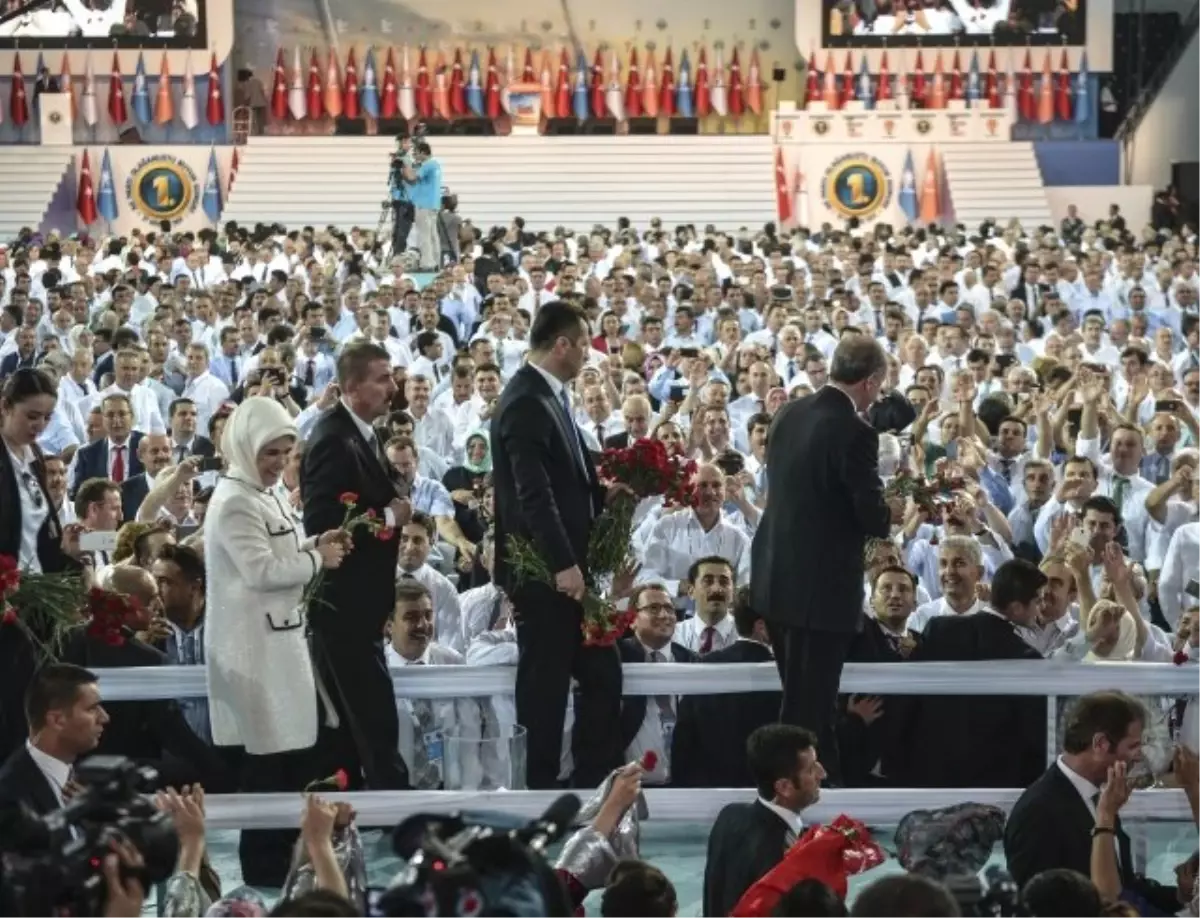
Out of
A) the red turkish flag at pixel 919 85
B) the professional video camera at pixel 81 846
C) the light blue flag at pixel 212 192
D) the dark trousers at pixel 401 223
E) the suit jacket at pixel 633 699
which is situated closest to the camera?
the professional video camera at pixel 81 846

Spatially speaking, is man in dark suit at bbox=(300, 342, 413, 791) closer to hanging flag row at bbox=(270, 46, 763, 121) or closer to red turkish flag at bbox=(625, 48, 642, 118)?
hanging flag row at bbox=(270, 46, 763, 121)

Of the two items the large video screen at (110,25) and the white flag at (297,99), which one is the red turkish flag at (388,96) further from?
the large video screen at (110,25)

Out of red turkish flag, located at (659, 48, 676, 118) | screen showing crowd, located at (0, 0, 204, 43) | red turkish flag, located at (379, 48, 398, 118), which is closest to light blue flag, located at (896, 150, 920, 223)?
red turkish flag, located at (659, 48, 676, 118)

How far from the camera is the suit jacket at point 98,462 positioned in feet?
41.5

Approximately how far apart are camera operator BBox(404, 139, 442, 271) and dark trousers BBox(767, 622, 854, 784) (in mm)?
16819

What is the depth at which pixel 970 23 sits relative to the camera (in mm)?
35875

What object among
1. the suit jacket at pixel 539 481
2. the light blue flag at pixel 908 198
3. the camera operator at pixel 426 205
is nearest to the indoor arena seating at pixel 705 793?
the suit jacket at pixel 539 481

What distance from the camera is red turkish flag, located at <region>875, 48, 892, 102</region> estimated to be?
35375mm

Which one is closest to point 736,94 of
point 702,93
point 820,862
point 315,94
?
point 702,93

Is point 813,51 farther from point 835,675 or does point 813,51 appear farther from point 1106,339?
point 835,675

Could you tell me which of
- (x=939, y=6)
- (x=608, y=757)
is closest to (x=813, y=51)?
(x=939, y=6)

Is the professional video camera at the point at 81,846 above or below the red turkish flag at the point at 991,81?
below

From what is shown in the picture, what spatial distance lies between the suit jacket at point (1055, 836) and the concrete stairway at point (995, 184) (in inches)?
1056

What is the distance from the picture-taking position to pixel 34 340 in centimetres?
1752
